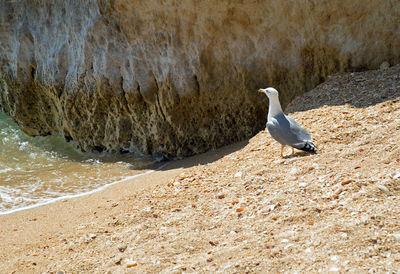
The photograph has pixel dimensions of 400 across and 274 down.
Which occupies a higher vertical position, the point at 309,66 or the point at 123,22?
the point at 123,22

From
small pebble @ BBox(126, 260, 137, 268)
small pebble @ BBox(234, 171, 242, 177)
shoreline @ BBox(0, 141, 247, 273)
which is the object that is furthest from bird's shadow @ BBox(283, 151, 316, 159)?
small pebble @ BBox(126, 260, 137, 268)

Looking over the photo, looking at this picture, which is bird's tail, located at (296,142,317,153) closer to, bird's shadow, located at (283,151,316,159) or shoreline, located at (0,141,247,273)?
bird's shadow, located at (283,151,316,159)

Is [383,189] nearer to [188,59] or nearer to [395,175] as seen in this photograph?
[395,175]

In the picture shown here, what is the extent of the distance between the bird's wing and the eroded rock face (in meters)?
2.10

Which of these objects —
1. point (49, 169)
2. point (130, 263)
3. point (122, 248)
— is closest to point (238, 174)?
point (122, 248)

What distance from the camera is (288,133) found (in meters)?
4.22

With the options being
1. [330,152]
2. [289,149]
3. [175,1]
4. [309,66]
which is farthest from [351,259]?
[175,1]

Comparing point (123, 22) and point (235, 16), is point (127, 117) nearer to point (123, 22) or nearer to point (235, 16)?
point (123, 22)

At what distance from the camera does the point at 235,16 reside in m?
6.31

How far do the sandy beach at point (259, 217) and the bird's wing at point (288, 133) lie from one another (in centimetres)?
17

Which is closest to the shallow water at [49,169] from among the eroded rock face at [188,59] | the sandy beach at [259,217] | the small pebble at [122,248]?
the eroded rock face at [188,59]

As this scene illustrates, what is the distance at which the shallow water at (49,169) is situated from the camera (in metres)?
5.85

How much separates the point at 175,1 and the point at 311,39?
80.0 inches

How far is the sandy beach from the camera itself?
2621 millimetres
